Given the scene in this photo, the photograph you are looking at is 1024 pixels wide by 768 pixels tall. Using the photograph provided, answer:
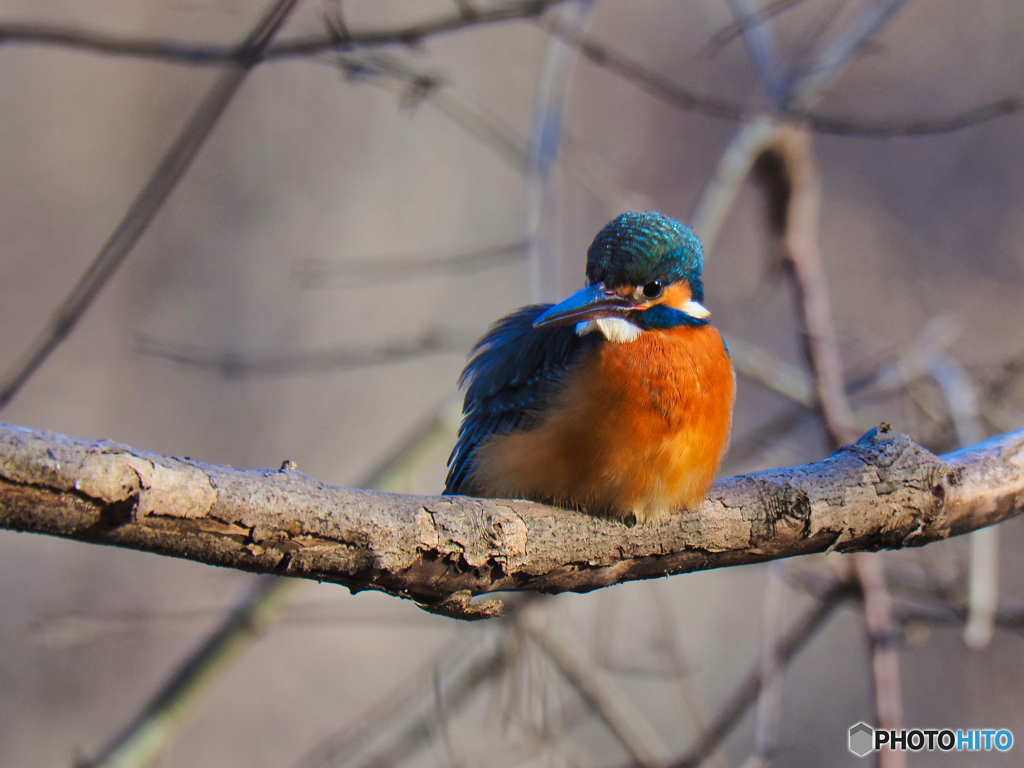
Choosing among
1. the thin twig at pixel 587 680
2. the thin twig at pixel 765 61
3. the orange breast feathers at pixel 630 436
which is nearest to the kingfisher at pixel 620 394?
the orange breast feathers at pixel 630 436

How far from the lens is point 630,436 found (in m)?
1.58

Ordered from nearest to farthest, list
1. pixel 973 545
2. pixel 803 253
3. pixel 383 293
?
pixel 973 545 < pixel 803 253 < pixel 383 293

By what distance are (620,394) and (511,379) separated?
0.31 metres

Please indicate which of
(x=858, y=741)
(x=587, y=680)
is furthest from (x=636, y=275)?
(x=858, y=741)

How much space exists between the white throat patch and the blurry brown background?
2.62 meters

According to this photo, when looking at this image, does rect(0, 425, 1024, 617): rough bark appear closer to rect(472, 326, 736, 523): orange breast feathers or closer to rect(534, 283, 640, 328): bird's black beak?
rect(472, 326, 736, 523): orange breast feathers

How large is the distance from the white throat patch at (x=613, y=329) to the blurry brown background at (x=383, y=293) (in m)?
2.62

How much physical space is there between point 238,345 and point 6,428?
12.7 feet

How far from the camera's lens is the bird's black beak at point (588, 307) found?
1.57 metres

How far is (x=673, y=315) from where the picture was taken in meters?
1.74

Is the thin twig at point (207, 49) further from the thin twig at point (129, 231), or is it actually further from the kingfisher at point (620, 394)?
the kingfisher at point (620, 394)

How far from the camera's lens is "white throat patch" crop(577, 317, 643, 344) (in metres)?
1.67

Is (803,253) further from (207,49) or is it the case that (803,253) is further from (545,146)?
(207,49)

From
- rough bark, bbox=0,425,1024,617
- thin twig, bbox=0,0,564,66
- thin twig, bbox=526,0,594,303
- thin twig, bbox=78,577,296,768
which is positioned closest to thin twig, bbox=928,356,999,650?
rough bark, bbox=0,425,1024,617
